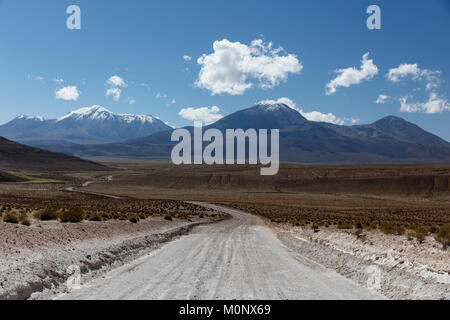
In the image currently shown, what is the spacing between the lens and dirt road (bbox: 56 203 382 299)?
9.20 meters

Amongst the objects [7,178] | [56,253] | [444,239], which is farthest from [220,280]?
[7,178]

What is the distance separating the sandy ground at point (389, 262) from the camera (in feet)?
32.9

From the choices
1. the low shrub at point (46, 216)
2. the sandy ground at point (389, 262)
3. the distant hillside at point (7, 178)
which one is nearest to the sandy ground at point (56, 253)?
the low shrub at point (46, 216)

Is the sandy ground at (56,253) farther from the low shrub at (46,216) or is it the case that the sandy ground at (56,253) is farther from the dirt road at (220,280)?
the low shrub at (46,216)

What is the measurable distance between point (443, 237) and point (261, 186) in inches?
3948

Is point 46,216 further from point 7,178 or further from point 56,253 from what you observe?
point 7,178

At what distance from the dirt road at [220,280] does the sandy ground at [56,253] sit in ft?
2.97

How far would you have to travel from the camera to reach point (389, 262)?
516 inches

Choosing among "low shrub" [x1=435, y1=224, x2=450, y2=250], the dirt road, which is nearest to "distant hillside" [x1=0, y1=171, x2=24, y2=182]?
the dirt road

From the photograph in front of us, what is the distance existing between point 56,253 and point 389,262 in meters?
11.6

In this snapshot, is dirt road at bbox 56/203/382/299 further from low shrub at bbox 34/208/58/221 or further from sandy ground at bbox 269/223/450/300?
low shrub at bbox 34/208/58/221
